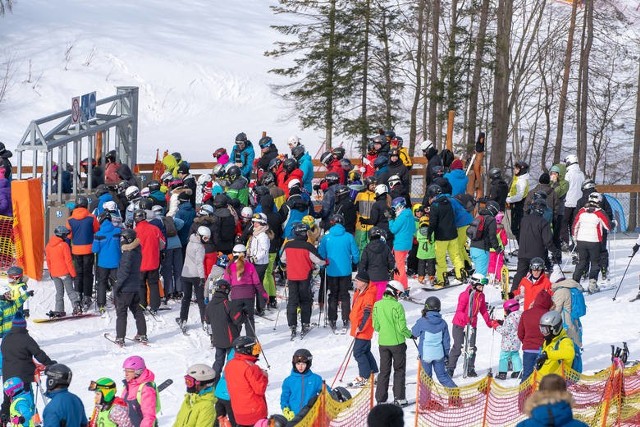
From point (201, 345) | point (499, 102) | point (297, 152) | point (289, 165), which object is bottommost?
point (201, 345)

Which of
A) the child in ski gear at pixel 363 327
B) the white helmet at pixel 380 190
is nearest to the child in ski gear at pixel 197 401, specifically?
the child in ski gear at pixel 363 327

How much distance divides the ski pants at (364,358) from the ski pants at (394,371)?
26.3 inches

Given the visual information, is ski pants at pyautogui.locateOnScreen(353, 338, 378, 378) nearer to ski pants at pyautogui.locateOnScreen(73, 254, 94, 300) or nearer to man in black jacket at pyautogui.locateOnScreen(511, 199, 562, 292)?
man in black jacket at pyautogui.locateOnScreen(511, 199, 562, 292)

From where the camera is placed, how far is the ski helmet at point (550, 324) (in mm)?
11859

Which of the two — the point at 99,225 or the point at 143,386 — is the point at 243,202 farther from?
the point at 143,386

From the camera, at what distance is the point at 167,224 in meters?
17.1

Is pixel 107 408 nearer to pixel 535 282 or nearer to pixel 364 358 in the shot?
pixel 364 358

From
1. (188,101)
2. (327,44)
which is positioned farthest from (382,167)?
(188,101)

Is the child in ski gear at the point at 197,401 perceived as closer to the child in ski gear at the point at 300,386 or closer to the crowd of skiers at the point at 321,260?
the crowd of skiers at the point at 321,260

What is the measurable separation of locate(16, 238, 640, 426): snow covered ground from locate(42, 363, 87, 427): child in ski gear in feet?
10.2

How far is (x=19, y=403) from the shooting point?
1107 cm

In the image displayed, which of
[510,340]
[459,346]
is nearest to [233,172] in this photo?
[459,346]

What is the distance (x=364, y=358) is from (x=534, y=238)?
4.53m

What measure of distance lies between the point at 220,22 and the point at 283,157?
3590 cm
